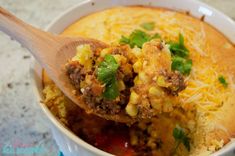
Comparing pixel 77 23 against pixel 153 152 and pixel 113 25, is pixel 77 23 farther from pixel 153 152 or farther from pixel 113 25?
pixel 153 152

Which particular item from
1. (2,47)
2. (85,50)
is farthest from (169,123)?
(2,47)

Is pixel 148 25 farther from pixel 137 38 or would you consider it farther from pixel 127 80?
pixel 127 80

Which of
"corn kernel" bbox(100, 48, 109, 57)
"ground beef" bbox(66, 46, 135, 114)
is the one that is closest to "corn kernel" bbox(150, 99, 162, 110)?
"ground beef" bbox(66, 46, 135, 114)

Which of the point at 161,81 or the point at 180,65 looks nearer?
the point at 161,81

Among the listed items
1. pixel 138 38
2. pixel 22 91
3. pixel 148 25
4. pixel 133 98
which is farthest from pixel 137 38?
pixel 22 91

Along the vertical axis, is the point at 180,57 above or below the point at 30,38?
above

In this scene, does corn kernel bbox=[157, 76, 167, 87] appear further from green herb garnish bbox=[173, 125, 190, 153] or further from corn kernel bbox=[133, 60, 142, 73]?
green herb garnish bbox=[173, 125, 190, 153]

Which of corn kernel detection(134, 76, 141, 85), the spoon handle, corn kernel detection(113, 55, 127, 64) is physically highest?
corn kernel detection(113, 55, 127, 64)
